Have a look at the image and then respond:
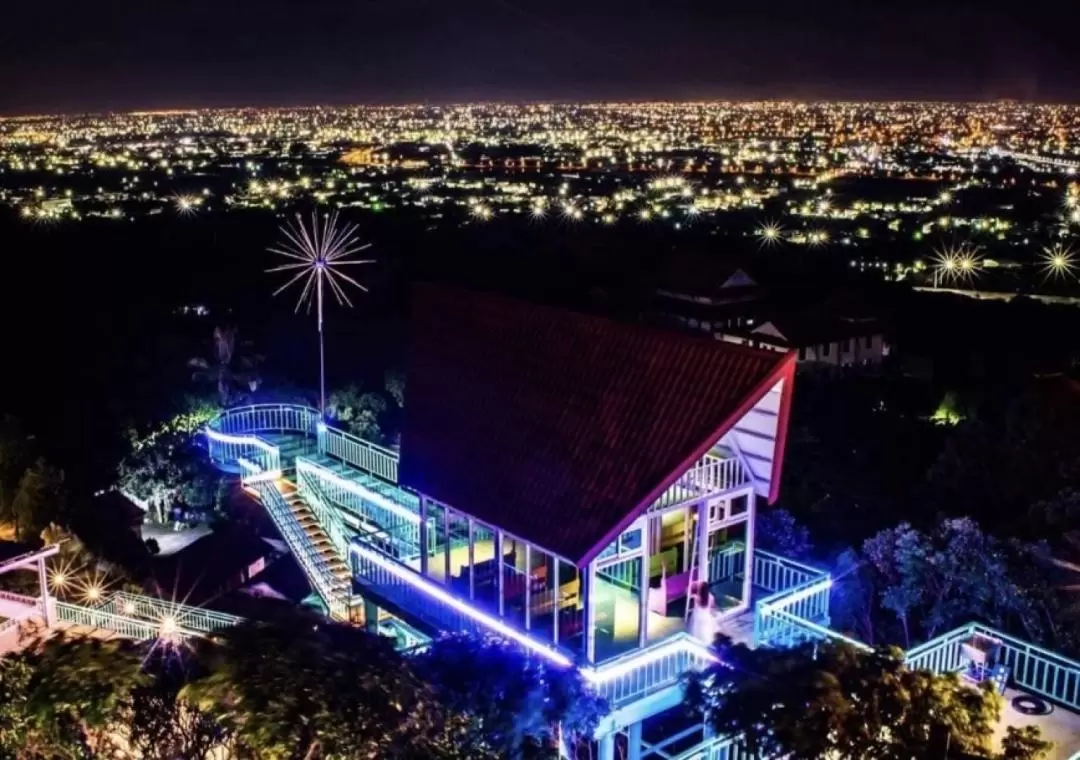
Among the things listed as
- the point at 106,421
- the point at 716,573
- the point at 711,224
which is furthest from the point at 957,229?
the point at 716,573

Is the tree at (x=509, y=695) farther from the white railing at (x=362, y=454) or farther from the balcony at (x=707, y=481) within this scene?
the white railing at (x=362, y=454)

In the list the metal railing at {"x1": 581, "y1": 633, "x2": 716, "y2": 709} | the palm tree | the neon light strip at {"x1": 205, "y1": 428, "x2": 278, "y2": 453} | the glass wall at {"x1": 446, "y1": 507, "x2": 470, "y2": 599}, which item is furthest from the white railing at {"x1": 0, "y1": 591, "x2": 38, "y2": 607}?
the metal railing at {"x1": 581, "y1": 633, "x2": 716, "y2": 709}

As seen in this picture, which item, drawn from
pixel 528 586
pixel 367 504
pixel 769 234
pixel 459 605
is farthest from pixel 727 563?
pixel 769 234

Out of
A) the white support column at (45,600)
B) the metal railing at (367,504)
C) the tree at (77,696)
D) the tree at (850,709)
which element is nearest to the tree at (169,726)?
the tree at (77,696)

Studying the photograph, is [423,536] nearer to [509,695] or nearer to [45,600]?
[509,695]

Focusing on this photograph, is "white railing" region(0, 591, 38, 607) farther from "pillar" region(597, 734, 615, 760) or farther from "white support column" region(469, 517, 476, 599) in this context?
"pillar" region(597, 734, 615, 760)

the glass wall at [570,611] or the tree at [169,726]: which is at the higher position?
the tree at [169,726]

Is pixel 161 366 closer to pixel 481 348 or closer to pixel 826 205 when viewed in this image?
pixel 481 348
